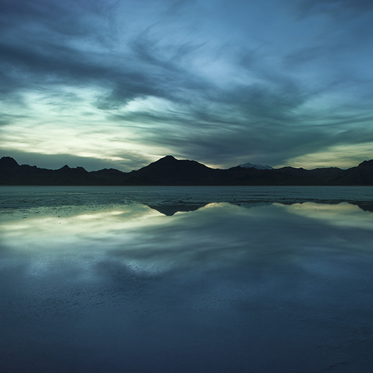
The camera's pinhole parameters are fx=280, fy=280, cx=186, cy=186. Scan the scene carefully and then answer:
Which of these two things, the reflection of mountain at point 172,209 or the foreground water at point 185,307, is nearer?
the foreground water at point 185,307

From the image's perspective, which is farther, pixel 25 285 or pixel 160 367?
pixel 25 285

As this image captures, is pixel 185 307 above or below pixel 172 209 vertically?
below

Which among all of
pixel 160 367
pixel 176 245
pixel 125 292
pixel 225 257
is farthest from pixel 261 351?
pixel 176 245

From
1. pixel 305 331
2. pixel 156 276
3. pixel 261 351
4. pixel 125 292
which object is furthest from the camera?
pixel 156 276

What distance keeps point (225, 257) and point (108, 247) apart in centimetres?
450

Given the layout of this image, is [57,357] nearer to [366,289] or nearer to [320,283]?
[320,283]

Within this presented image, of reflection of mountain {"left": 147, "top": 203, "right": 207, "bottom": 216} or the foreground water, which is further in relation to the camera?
reflection of mountain {"left": 147, "top": 203, "right": 207, "bottom": 216}

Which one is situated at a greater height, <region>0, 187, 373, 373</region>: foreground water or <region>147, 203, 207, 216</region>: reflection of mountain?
<region>147, 203, 207, 216</region>: reflection of mountain

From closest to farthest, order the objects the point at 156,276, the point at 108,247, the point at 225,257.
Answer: the point at 156,276, the point at 225,257, the point at 108,247

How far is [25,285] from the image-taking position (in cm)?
677

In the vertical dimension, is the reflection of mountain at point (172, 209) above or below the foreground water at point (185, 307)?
above

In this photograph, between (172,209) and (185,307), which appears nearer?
(185,307)

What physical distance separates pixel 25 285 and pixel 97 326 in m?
3.09

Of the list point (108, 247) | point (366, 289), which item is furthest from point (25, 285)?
point (366, 289)
